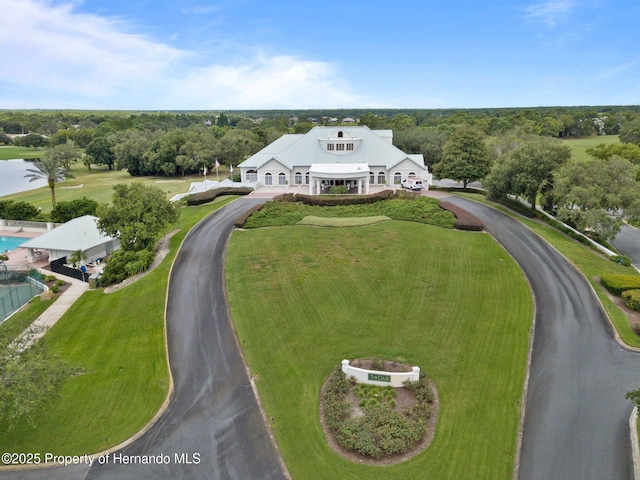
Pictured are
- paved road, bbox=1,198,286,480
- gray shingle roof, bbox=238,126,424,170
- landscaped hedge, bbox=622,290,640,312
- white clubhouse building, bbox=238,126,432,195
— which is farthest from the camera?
gray shingle roof, bbox=238,126,424,170

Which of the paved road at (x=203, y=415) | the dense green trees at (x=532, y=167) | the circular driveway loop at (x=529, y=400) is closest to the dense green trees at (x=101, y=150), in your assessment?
the circular driveway loop at (x=529, y=400)

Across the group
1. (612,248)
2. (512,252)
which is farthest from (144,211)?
(612,248)

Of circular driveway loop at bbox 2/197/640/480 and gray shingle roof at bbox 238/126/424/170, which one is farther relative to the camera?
gray shingle roof at bbox 238/126/424/170

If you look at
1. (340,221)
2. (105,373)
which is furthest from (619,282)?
(105,373)

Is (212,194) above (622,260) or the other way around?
above

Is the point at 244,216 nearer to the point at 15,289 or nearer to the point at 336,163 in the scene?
the point at 15,289

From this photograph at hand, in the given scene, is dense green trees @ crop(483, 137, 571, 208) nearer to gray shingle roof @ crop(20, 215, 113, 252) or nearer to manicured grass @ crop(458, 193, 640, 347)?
manicured grass @ crop(458, 193, 640, 347)

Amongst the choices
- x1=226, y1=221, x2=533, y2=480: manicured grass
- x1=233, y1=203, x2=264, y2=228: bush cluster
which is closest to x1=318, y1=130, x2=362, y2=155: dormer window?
x1=233, y1=203, x2=264, y2=228: bush cluster
